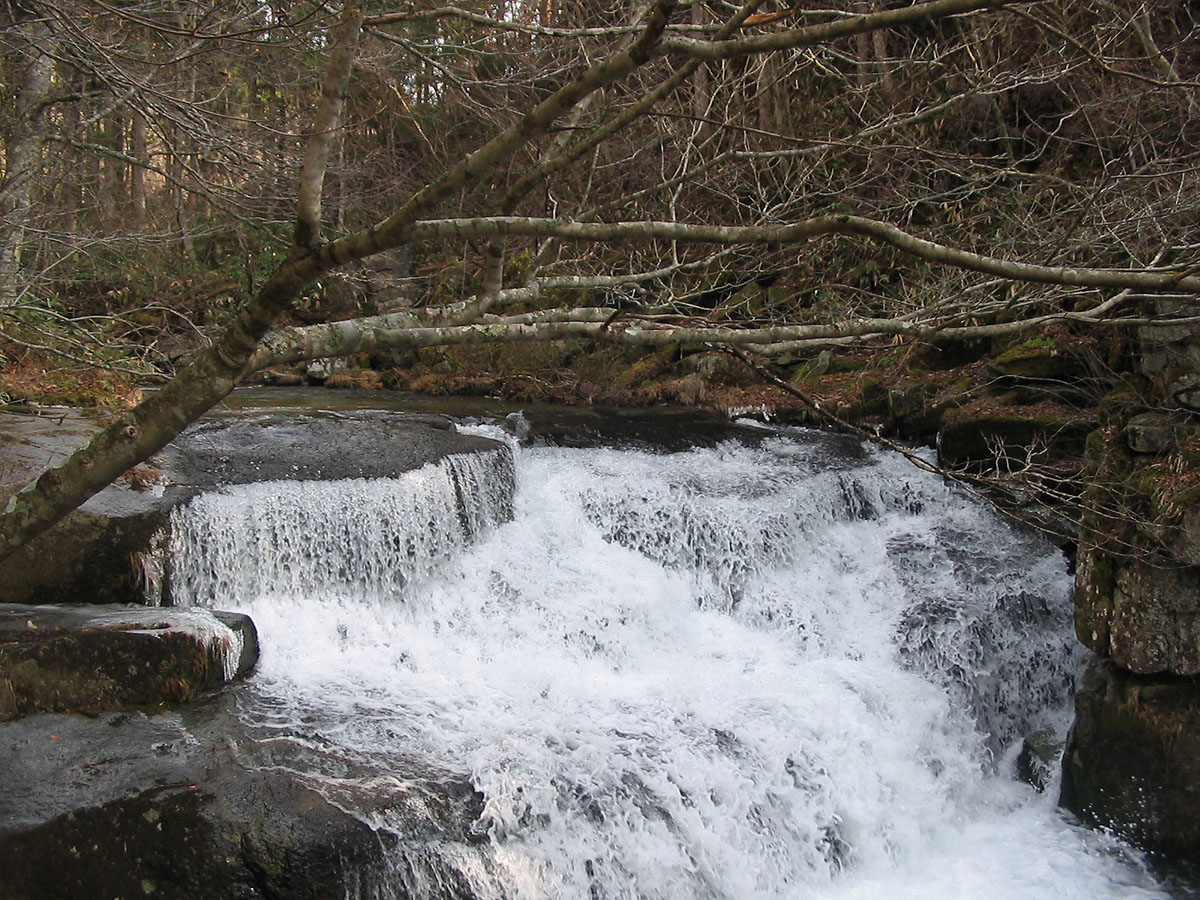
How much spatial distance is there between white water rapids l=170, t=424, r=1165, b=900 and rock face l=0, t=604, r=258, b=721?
41 centimetres

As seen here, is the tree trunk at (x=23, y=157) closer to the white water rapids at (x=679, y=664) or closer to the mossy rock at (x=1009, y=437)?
the white water rapids at (x=679, y=664)

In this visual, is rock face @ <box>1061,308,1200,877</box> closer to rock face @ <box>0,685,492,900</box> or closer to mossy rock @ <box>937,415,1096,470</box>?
mossy rock @ <box>937,415,1096,470</box>

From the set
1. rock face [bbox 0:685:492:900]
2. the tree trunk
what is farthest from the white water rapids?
the tree trunk

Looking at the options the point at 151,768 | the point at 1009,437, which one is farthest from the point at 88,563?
the point at 1009,437

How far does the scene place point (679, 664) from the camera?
6.70 meters

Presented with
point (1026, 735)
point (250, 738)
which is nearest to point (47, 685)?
point (250, 738)

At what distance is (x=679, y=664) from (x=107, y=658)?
3.82 meters

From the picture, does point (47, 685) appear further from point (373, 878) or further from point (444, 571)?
point (444, 571)

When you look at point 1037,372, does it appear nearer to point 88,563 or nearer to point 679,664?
point 679,664

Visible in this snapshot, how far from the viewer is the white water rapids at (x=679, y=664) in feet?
15.7

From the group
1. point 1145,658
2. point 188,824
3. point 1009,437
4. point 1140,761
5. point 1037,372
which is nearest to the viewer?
point 188,824

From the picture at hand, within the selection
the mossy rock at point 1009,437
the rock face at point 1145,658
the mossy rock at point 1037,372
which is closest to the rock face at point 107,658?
the rock face at point 1145,658

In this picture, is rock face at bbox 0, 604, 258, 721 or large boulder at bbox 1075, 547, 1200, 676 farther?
large boulder at bbox 1075, 547, 1200, 676

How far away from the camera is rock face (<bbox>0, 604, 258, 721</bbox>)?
4.49 m
